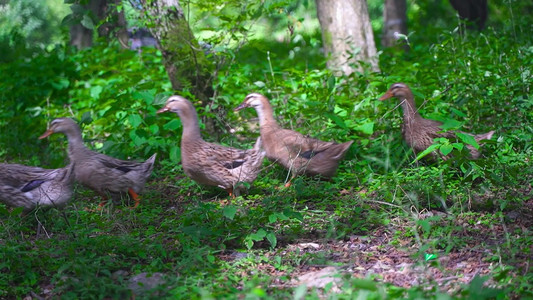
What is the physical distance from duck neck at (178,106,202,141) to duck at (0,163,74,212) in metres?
1.45

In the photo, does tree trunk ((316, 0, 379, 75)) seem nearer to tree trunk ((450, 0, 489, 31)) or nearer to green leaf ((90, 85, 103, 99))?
green leaf ((90, 85, 103, 99))

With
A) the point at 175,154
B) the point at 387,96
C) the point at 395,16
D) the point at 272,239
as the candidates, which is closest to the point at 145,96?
the point at 175,154

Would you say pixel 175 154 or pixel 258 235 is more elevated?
pixel 175 154

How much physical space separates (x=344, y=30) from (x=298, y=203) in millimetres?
4602

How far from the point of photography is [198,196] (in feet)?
22.8

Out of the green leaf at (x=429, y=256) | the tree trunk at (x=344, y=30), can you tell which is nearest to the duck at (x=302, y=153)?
the green leaf at (x=429, y=256)

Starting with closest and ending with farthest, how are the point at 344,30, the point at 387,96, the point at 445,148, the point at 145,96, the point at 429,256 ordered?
the point at 429,256 → the point at 445,148 → the point at 387,96 → the point at 145,96 → the point at 344,30

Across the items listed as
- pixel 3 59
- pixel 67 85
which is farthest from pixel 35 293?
pixel 3 59

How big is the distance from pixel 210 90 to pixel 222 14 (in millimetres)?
1241

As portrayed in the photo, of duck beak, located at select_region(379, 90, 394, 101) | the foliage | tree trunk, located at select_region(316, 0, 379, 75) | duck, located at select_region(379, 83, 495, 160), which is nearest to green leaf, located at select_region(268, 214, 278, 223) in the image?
the foliage

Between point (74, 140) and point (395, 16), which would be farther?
point (395, 16)

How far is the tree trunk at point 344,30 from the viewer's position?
10.0 meters

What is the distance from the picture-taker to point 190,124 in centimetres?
709

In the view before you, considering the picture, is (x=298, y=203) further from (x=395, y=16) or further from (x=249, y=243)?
(x=395, y=16)
